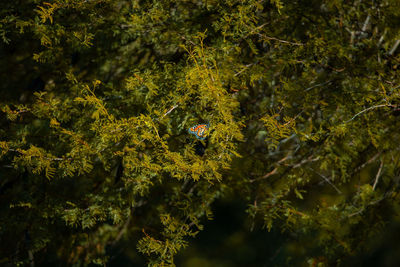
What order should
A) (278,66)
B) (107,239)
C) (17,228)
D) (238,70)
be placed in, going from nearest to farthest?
(238,70) → (278,66) → (17,228) → (107,239)

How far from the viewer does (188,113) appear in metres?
2.32

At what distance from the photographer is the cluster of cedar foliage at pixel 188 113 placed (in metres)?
2.23

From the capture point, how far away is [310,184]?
3611 millimetres

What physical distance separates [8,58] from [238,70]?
2339mm

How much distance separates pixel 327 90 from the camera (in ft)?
9.66

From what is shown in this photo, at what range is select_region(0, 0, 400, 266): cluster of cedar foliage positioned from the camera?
2227mm

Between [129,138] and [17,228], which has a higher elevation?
[129,138]

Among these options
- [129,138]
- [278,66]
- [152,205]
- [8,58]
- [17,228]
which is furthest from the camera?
[152,205]

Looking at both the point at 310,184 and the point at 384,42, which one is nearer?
the point at 384,42

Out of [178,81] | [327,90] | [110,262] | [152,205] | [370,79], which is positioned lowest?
[110,262]

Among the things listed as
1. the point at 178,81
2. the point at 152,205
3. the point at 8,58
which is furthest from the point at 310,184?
the point at 8,58

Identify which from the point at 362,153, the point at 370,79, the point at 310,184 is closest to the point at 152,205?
the point at 310,184

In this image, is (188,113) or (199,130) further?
(188,113)

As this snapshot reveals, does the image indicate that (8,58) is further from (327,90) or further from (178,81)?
(327,90)
